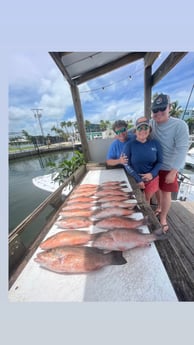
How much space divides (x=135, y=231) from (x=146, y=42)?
1331 mm

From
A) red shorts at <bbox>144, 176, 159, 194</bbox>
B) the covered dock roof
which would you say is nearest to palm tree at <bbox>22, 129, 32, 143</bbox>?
the covered dock roof

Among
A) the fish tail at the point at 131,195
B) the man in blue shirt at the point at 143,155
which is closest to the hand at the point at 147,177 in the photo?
the man in blue shirt at the point at 143,155

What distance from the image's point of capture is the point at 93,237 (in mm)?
735

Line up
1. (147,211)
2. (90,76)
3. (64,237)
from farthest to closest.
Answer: (90,76), (147,211), (64,237)

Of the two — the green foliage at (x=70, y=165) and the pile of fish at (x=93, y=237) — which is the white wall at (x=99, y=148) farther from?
the pile of fish at (x=93, y=237)

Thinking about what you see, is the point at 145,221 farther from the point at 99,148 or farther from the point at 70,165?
the point at 99,148

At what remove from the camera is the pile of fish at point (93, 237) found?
2.04ft

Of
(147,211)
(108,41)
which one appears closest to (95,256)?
(147,211)

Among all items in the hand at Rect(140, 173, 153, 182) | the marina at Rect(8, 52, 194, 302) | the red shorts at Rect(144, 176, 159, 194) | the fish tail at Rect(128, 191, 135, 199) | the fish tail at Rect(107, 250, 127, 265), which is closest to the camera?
the marina at Rect(8, 52, 194, 302)

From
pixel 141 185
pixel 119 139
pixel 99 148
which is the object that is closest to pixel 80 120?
pixel 99 148

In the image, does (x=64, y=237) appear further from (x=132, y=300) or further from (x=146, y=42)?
(x=146, y=42)

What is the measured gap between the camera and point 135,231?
75 centimetres

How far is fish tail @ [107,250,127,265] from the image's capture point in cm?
62

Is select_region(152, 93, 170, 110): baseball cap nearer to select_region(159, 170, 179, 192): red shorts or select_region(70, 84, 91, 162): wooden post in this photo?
select_region(159, 170, 179, 192): red shorts
